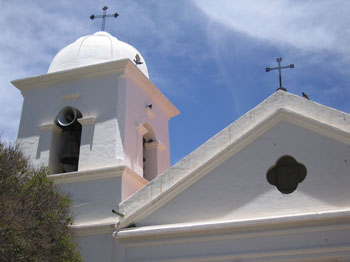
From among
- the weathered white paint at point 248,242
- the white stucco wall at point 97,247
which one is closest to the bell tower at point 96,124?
the white stucco wall at point 97,247

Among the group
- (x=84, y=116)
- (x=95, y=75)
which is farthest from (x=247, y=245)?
(x=95, y=75)

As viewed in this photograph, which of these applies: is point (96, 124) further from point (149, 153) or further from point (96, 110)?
point (149, 153)

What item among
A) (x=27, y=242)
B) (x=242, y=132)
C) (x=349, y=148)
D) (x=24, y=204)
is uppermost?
(x=242, y=132)

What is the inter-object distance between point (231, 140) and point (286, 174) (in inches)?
51.9

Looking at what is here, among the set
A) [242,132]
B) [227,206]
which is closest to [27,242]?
[227,206]

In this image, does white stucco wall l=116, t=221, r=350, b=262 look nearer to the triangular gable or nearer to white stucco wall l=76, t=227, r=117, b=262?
white stucco wall l=76, t=227, r=117, b=262

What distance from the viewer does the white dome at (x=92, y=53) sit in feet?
45.4

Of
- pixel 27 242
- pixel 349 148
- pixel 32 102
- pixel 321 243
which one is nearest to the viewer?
pixel 27 242

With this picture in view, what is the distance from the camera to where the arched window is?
1277cm

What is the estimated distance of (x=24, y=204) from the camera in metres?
8.77

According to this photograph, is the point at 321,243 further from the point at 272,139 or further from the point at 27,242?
the point at 27,242

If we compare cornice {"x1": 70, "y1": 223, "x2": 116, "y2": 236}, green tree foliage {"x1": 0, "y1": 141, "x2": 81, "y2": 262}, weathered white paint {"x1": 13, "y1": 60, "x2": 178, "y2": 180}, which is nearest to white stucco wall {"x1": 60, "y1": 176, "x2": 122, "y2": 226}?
cornice {"x1": 70, "y1": 223, "x2": 116, "y2": 236}

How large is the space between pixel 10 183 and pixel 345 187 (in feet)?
18.9

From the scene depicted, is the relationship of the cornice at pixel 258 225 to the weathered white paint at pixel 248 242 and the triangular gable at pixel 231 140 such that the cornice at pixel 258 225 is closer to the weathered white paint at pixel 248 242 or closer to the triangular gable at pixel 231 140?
the weathered white paint at pixel 248 242
